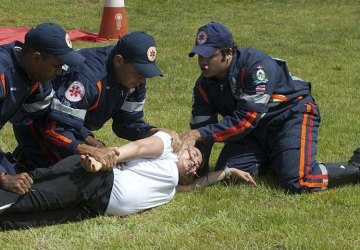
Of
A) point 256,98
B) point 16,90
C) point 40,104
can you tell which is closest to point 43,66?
point 16,90

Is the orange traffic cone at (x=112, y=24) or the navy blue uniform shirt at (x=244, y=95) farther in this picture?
the orange traffic cone at (x=112, y=24)

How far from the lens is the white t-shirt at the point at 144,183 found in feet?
14.2

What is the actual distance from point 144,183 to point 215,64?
1.11 metres

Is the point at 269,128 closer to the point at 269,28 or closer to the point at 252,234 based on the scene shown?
the point at 252,234

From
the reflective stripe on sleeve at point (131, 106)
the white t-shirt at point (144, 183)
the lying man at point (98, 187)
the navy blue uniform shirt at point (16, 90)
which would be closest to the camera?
the lying man at point (98, 187)

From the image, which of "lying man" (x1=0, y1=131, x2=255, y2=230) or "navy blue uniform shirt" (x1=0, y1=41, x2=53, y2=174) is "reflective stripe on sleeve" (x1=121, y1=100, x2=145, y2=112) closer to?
"lying man" (x1=0, y1=131, x2=255, y2=230)

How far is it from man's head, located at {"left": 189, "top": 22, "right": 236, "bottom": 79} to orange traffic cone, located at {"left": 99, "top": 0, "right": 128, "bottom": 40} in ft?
24.1

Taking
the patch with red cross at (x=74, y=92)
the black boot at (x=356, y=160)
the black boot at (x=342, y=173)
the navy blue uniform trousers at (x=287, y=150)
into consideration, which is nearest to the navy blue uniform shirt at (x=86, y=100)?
the patch with red cross at (x=74, y=92)

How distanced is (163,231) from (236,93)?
1.40 m

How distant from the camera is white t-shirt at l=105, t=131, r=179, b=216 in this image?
4.32 metres

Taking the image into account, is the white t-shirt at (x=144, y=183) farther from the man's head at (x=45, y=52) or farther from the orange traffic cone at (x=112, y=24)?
the orange traffic cone at (x=112, y=24)

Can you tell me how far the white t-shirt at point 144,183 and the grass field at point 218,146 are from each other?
6 cm

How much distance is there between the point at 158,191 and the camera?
453cm

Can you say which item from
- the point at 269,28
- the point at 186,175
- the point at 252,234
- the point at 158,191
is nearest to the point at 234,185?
the point at 186,175
